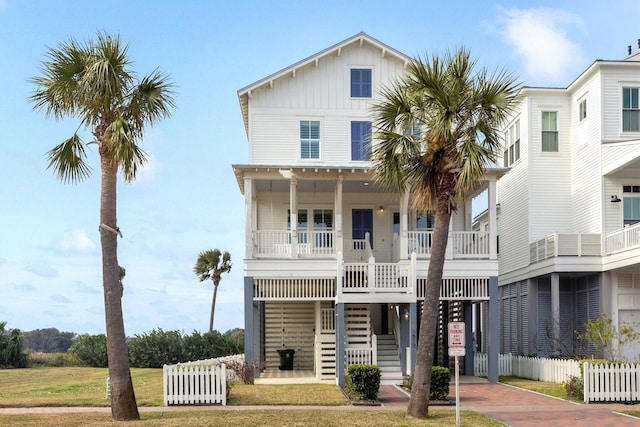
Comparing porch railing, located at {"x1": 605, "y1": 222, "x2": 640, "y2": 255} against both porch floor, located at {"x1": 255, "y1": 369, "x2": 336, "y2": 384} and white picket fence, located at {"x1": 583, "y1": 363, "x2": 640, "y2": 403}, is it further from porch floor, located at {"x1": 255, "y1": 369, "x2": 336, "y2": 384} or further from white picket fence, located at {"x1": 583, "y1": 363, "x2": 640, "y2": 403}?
porch floor, located at {"x1": 255, "y1": 369, "x2": 336, "y2": 384}

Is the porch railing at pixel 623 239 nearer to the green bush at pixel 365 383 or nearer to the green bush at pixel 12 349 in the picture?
the green bush at pixel 365 383

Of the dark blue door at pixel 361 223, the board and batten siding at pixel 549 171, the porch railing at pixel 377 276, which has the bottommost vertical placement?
the porch railing at pixel 377 276

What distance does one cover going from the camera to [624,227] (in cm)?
2991

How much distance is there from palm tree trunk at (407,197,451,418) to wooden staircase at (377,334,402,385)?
8.06 meters

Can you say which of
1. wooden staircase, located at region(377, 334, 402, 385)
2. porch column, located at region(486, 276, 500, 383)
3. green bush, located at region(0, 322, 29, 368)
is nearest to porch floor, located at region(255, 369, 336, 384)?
wooden staircase, located at region(377, 334, 402, 385)

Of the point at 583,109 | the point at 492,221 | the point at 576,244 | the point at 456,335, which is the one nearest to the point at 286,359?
the point at 492,221

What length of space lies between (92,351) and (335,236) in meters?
21.4

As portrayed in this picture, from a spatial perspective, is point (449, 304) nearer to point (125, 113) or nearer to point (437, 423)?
point (437, 423)

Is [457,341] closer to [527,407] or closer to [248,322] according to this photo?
[527,407]

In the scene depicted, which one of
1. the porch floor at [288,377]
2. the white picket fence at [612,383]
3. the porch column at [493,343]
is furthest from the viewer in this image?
the porch column at [493,343]

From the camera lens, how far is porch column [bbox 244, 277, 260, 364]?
85.8 ft

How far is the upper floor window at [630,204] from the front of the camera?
30.5 metres

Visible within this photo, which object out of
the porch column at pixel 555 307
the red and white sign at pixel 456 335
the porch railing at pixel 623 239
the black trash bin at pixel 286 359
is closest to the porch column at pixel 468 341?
the porch column at pixel 555 307

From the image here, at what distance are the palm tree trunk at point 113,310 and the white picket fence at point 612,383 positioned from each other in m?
12.2
